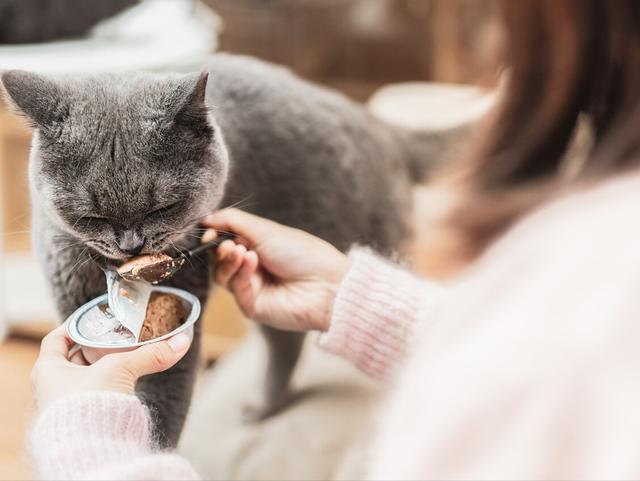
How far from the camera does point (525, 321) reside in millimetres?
451

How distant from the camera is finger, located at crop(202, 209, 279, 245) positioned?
2.51ft

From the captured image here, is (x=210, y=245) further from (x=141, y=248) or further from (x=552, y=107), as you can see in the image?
(x=552, y=107)

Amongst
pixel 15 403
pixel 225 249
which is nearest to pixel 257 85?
pixel 225 249

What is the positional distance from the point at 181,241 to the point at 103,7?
0.99 feet

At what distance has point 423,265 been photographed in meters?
0.97

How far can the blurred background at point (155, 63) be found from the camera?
69 centimetres

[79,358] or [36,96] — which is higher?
[36,96]

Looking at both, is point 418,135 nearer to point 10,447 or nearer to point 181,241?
point 181,241

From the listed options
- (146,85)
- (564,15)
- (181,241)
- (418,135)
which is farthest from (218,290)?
(564,15)

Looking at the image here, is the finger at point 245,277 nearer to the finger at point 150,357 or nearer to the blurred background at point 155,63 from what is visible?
the blurred background at point 155,63

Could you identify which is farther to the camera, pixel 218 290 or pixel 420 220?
pixel 420 220

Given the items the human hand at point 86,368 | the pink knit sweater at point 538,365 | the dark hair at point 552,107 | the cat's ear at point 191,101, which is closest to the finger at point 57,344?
the human hand at point 86,368

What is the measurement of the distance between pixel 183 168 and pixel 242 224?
13cm

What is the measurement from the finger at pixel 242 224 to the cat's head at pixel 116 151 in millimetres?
70
